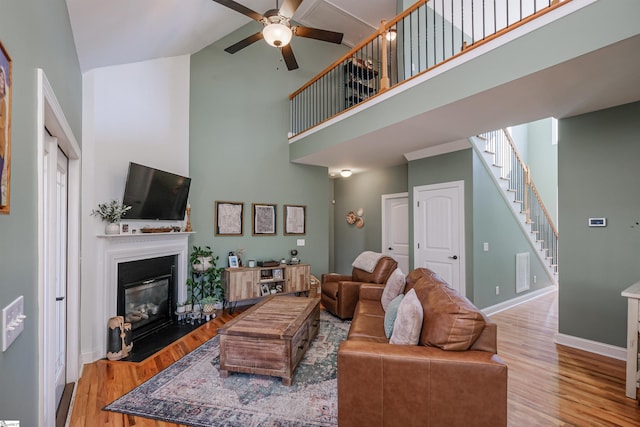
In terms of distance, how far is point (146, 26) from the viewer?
2.90m

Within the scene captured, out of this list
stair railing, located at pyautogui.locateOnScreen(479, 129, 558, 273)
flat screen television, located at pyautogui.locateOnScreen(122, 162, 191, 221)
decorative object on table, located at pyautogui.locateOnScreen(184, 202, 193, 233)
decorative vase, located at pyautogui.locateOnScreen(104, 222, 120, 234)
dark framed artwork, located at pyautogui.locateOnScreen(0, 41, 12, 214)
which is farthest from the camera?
stair railing, located at pyautogui.locateOnScreen(479, 129, 558, 273)

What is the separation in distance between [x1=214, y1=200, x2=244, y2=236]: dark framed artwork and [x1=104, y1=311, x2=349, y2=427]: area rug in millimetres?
2253

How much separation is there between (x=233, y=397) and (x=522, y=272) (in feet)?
16.5

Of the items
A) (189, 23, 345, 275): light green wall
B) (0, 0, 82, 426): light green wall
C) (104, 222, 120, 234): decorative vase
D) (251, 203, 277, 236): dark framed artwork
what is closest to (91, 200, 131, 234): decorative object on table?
(104, 222, 120, 234): decorative vase

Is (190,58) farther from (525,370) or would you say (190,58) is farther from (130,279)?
(525,370)

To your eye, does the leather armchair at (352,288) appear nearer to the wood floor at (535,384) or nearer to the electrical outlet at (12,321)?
the wood floor at (535,384)

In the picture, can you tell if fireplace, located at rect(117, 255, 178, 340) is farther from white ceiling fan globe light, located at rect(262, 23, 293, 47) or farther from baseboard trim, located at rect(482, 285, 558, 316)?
baseboard trim, located at rect(482, 285, 558, 316)

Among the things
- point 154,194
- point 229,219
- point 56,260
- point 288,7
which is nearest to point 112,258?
point 154,194

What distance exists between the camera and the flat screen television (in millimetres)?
3415

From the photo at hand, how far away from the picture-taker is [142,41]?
10.3ft

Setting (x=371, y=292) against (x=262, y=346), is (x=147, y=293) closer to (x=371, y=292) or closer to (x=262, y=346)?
(x=262, y=346)

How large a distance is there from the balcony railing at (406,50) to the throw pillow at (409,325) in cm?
261

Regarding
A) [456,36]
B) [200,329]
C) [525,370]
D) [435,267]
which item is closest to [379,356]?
[525,370]

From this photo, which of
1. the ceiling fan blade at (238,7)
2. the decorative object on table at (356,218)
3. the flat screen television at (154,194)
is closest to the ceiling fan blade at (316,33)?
the ceiling fan blade at (238,7)
